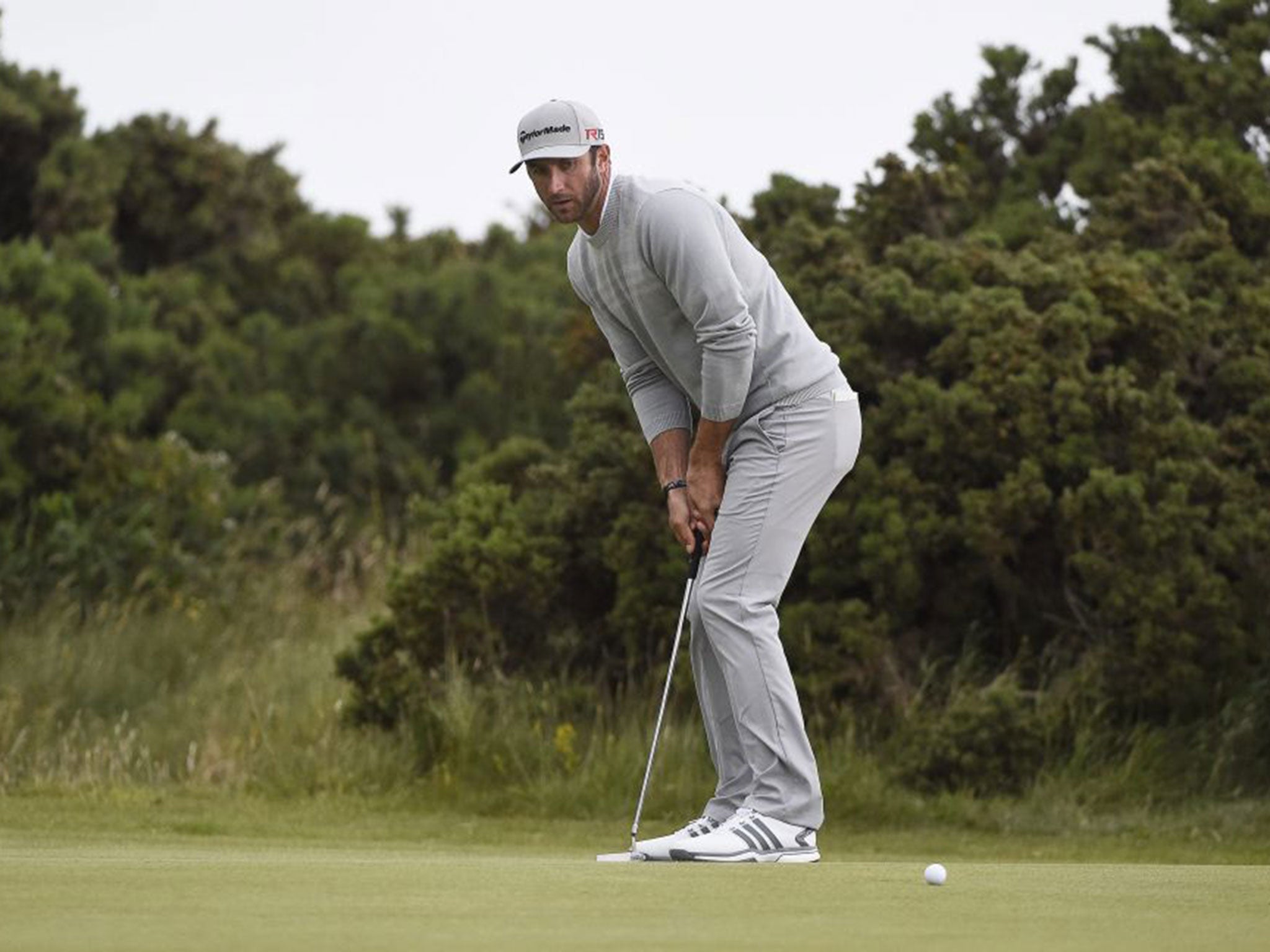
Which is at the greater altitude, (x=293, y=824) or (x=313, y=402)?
(x=313, y=402)

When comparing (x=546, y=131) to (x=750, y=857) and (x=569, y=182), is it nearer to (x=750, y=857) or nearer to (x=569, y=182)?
(x=569, y=182)

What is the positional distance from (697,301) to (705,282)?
6 cm

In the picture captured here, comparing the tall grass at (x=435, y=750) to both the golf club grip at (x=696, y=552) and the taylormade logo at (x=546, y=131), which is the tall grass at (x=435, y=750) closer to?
the golf club grip at (x=696, y=552)

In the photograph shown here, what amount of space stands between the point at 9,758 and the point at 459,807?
251 centimetres

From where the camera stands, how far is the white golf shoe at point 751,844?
6059mm

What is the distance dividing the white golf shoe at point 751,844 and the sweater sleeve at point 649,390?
128 centimetres

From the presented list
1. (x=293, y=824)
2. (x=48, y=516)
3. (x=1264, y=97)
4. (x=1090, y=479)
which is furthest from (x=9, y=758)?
(x=1264, y=97)

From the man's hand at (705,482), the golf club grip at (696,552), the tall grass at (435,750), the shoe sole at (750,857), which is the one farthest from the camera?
the tall grass at (435,750)

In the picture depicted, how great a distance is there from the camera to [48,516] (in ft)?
48.8

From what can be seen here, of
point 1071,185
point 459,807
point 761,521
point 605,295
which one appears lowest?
point 459,807

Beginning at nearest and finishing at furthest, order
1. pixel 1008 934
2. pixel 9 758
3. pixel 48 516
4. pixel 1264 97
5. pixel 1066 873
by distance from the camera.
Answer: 1. pixel 1008 934
2. pixel 1066 873
3. pixel 9 758
4. pixel 1264 97
5. pixel 48 516

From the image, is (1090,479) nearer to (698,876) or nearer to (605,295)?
(605,295)

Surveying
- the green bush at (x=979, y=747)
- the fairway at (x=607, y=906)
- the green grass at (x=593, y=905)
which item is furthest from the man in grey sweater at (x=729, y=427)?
the green bush at (x=979, y=747)

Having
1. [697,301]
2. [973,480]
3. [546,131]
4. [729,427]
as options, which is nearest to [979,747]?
[973,480]
